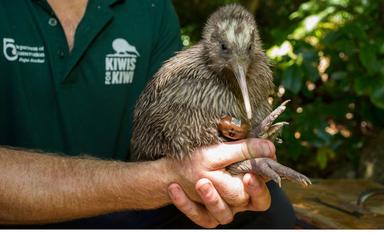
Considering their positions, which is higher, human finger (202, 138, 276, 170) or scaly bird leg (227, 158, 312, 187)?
human finger (202, 138, 276, 170)

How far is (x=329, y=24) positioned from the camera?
137 inches

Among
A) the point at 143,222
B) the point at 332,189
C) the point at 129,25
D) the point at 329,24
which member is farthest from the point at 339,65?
the point at 143,222

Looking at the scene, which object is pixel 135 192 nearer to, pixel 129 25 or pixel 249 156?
pixel 249 156

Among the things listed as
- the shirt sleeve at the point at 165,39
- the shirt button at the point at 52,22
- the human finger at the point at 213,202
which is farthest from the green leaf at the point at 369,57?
the shirt button at the point at 52,22

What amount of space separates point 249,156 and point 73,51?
3.00 ft

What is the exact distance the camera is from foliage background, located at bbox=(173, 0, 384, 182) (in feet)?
10.3

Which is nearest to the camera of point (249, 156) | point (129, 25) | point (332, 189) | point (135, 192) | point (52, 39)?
point (249, 156)

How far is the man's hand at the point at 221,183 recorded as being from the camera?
193 cm

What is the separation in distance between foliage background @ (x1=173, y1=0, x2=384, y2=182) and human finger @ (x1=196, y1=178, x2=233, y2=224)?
1086 mm

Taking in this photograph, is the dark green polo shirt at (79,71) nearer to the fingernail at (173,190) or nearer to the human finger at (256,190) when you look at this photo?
the fingernail at (173,190)

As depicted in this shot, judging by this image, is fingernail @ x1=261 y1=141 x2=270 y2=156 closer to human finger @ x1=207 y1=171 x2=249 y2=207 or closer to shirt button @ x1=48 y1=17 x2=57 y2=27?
human finger @ x1=207 y1=171 x2=249 y2=207

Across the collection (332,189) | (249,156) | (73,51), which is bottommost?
(332,189)

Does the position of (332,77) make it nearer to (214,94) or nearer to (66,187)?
(214,94)

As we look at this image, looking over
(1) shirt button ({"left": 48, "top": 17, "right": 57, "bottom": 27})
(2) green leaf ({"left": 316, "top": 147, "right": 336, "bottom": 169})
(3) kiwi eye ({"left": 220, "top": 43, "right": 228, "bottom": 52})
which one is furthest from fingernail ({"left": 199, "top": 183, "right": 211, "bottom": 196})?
(2) green leaf ({"left": 316, "top": 147, "right": 336, "bottom": 169})
